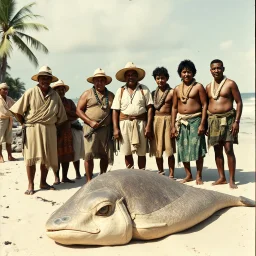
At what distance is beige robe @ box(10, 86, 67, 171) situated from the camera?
5305mm

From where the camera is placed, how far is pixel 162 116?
5898 millimetres

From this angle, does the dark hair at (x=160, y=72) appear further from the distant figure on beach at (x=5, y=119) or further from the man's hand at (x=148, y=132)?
the distant figure on beach at (x=5, y=119)

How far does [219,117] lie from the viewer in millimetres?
5406

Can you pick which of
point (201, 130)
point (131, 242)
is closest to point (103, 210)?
point (131, 242)

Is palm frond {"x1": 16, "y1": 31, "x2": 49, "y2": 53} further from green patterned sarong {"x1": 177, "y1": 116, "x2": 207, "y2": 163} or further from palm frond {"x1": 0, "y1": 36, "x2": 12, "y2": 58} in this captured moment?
green patterned sarong {"x1": 177, "y1": 116, "x2": 207, "y2": 163}

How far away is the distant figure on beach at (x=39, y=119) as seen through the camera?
17.4 ft

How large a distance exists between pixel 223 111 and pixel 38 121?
2.81 meters

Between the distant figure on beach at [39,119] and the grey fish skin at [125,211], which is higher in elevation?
the distant figure on beach at [39,119]

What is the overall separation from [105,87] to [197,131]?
1644mm

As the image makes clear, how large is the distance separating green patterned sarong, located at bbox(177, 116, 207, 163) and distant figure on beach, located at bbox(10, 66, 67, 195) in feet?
6.75

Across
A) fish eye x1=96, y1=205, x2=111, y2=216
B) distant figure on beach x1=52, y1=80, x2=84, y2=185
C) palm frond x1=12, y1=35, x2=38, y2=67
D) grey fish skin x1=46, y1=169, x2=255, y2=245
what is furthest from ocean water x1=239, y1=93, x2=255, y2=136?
fish eye x1=96, y1=205, x2=111, y2=216

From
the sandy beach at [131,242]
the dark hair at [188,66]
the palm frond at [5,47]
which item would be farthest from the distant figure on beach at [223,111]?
the palm frond at [5,47]

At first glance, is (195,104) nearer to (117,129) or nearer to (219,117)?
(219,117)

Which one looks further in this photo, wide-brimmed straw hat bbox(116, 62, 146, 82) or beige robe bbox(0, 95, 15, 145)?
beige robe bbox(0, 95, 15, 145)
